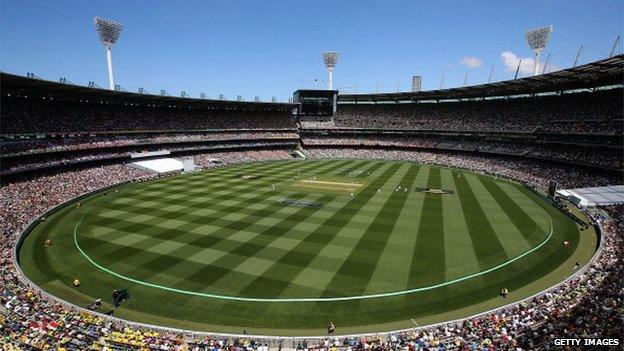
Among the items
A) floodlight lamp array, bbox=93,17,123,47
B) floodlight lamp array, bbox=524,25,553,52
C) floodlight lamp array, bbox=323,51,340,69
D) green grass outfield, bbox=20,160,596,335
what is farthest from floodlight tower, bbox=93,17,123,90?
floodlight lamp array, bbox=524,25,553,52

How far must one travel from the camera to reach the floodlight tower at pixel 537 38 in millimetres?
70219

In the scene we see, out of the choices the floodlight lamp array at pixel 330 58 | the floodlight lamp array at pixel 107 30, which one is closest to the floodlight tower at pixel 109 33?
the floodlight lamp array at pixel 107 30

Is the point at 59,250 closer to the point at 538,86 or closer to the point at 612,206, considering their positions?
the point at 612,206

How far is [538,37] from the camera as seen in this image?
2815 inches

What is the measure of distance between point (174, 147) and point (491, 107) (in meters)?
70.0

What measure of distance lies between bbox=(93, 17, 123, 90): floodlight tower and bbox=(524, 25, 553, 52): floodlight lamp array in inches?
3230

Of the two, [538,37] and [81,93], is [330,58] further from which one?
[81,93]

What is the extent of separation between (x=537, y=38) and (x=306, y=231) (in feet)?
224

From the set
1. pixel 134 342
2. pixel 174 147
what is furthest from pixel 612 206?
pixel 174 147

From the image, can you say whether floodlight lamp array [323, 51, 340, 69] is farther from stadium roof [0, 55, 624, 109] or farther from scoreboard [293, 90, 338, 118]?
stadium roof [0, 55, 624, 109]

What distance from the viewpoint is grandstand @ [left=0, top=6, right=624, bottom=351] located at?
17750 millimetres

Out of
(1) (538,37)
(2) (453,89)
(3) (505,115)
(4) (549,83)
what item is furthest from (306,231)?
(1) (538,37)

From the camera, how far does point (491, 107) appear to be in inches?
3184

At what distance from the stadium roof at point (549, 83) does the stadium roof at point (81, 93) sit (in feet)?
154
